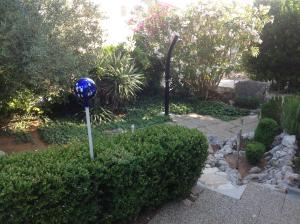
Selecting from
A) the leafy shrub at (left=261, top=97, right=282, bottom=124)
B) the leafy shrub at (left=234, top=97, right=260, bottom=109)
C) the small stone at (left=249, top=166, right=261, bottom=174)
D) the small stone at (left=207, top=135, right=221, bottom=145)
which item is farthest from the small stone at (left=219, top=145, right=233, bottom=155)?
the leafy shrub at (left=234, top=97, right=260, bottom=109)

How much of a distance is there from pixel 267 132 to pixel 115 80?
3318 millimetres

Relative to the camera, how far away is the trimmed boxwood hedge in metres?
2.45

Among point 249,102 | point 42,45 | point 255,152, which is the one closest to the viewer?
point 42,45

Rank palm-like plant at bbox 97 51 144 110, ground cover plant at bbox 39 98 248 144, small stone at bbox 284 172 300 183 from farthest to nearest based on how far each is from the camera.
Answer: palm-like plant at bbox 97 51 144 110 → ground cover plant at bbox 39 98 248 144 → small stone at bbox 284 172 300 183

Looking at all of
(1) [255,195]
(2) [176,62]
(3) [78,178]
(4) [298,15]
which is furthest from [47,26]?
(4) [298,15]

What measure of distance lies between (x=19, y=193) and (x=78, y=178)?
0.43 m

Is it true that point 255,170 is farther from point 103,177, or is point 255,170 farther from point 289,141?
point 103,177

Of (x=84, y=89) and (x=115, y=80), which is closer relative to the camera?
(x=84, y=89)

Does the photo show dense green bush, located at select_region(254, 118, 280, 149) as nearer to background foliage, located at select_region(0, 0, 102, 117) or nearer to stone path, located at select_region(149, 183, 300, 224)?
stone path, located at select_region(149, 183, 300, 224)

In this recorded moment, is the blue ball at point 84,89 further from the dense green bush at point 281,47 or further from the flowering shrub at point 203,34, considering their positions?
the dense green bush at point 281,47

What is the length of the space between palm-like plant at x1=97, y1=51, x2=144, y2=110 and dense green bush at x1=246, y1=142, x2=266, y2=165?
10.7ft

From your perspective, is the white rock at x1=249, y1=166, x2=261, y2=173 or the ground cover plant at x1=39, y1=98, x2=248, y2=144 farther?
the ground cover plant at x1=39, y1=98, x2=248, y2=144

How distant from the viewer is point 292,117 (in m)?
5.11

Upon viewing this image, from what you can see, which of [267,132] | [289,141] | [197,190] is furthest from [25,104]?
[289,141]
